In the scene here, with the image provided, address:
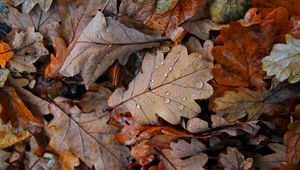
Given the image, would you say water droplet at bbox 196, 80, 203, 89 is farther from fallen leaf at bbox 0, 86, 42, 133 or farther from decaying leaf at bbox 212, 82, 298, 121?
fallen leaf at bbox 0, 86, 42, 133

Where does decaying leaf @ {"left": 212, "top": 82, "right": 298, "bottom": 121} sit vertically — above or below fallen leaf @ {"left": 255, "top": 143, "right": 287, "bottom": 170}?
above

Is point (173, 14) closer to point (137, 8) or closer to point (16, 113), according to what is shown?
point (137, 8)

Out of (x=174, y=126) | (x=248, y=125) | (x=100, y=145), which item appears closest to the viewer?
(x=248, y=125)

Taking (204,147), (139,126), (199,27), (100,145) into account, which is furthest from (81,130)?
(199,27)

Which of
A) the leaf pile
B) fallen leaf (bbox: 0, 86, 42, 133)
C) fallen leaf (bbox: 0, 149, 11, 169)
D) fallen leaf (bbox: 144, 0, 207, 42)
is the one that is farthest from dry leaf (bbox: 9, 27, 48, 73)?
fallen leaf (bbox: 144, 0, 207, 42)

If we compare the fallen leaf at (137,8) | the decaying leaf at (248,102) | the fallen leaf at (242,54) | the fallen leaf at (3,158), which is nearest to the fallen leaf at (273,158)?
the decaying leaf at (248,102)

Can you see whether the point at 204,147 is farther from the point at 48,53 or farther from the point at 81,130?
the point at 48,53
